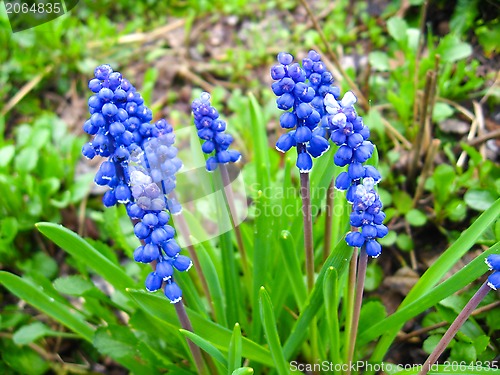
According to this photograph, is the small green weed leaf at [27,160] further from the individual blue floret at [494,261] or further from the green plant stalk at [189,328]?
the individual blue floret at [494,261]

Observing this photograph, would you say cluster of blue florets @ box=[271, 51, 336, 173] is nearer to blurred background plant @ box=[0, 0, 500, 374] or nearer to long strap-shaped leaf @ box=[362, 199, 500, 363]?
blurred background plant @ box=[0, 0, 500, 374]

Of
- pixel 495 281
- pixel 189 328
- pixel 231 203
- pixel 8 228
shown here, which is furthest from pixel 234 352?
pixel 8 228

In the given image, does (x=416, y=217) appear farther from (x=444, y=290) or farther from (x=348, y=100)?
(x=348, y=100)

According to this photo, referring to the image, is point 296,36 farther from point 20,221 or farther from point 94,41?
point 20,221

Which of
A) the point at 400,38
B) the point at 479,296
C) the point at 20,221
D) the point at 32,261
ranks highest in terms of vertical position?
the point at 400,38

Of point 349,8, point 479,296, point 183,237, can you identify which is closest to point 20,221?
point 183,237

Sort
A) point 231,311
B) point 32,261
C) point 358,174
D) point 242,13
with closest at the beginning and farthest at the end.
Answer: point 358,174, point 231,311, point 32,261, point 242,13

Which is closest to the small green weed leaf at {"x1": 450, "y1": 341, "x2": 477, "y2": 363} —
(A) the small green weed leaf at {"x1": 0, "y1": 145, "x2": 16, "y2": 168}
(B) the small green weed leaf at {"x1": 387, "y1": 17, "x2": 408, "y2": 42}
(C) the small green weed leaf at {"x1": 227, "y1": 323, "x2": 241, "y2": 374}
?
(C) the small green weed leaf at {"x1": 227, "y1": 323, "x2": 241, "y2": 374}
